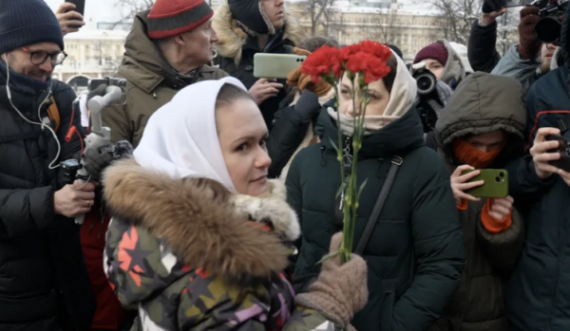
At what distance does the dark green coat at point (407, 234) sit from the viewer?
2.44 metres

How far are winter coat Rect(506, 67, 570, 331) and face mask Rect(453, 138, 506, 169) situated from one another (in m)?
0.13

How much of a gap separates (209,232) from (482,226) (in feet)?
5.01

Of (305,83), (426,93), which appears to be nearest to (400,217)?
(305,83)

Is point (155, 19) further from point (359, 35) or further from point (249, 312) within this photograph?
point (359, 35)

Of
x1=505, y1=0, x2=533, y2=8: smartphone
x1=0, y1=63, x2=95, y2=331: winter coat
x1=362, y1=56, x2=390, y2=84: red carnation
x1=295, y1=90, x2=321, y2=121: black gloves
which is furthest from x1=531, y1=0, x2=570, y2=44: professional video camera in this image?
x1=0, y1=63, x2=95, y2=331: winter coat

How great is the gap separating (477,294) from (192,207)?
163 centimetres

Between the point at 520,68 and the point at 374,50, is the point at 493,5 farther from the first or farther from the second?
the point at 374,50

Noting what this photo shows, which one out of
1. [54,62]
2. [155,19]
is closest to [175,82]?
[155,19]

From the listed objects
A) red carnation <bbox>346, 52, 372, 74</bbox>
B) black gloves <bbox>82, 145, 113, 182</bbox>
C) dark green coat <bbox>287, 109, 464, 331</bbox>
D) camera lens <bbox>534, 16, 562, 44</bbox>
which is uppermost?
red carnation <bbox>346, 52, 372, 74</bbox>

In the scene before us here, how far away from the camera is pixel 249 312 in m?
1.63

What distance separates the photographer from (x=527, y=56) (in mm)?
3594

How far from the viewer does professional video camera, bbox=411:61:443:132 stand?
354 cm

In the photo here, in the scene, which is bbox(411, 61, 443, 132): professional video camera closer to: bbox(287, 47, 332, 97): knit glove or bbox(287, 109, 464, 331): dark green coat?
bbox(287, 47, 332, 97): knit glove

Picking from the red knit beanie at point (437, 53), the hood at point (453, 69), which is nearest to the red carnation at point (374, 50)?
the hood at point (453, 69)
